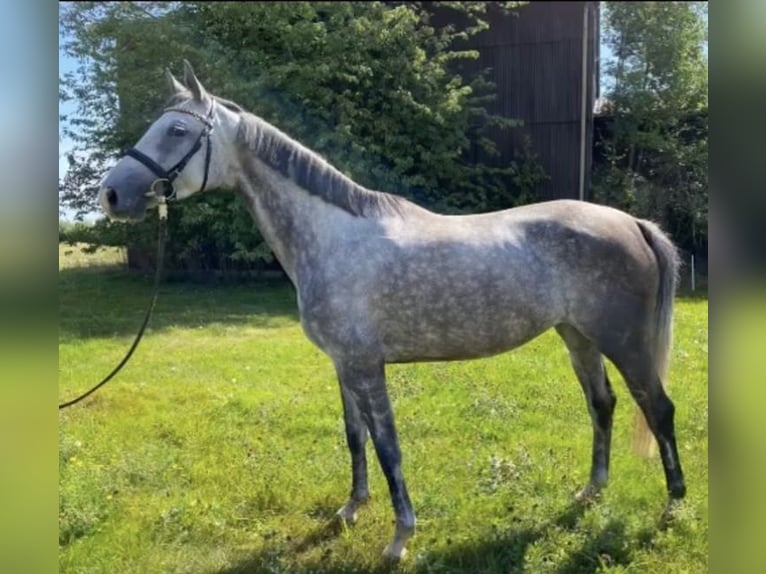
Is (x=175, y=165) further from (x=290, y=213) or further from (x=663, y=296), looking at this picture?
(x=663, y=296)

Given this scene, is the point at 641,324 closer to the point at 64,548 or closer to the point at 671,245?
the point at 671,245

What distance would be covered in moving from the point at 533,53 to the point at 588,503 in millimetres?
8938

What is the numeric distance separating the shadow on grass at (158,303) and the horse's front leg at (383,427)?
222 inches

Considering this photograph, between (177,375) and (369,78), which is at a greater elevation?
(369,78)

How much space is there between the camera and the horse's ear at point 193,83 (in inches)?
114

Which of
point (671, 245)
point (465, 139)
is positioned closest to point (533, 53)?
point (465, 139)

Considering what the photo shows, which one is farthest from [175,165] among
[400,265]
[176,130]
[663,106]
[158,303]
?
[158,303]

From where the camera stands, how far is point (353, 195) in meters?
3.13

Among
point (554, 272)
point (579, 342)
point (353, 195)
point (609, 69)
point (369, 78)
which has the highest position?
point (369, 78)

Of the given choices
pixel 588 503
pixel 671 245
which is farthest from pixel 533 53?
pixel 588 503

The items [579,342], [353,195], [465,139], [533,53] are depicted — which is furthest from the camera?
[465,139]

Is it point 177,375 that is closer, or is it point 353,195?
point 353,195

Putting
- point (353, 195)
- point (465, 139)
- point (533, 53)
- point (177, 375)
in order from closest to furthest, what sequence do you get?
point (353, 195)
point (177, 375)
point (533, 53)
point (465, 139)

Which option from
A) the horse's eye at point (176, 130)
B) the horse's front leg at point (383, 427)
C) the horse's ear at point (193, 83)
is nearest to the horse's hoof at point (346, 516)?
the horse's front leg at point (383, 427)
